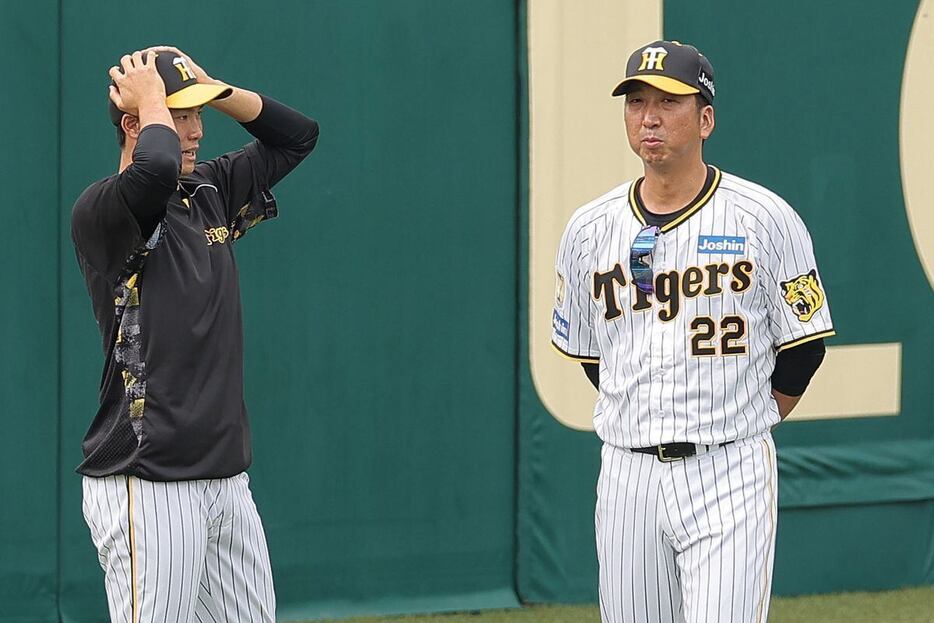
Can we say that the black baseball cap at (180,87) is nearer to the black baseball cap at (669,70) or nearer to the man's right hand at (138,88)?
the man's right hand at (138,88)

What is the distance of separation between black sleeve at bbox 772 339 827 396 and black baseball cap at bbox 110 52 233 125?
155cm

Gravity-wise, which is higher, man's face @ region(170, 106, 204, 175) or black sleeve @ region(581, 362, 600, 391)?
man's face @ region(170, 106, 204, 175)

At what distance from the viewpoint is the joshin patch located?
3.57 m

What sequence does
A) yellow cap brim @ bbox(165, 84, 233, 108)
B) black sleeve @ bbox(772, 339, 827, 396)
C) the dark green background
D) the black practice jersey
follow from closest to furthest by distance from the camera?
the black practice jersey
yellow cap brim @ bbox(165, 84, 233, 108)
black sleeve @ bbox(772, 339, 827, 396)
the dark green background

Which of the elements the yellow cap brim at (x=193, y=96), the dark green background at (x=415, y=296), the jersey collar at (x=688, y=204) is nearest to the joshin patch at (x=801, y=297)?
the jersey collar at (x=688, y=204)

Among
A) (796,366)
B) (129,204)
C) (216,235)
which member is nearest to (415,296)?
(216,235)

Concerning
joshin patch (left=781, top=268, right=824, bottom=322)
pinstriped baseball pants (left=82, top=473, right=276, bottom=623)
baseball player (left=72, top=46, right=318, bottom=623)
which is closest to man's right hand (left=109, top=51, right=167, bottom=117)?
baseball player (left=72, top=46, right=318, bottom=623)

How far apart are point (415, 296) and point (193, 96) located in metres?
2.18

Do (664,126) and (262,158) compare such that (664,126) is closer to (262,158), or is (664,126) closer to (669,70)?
(669,70)

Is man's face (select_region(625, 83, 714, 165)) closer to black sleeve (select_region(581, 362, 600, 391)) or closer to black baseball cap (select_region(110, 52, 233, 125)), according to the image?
black sleeve (select_region(581, 362, 600, 391))

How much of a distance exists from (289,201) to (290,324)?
450 mm

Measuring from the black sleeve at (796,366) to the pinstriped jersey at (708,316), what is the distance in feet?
0.20

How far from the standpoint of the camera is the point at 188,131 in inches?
140

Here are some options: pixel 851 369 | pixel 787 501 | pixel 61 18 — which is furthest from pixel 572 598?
pixel 61 18
